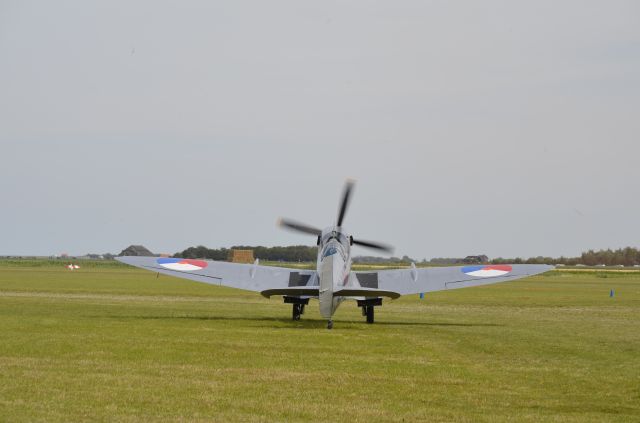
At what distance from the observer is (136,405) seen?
34.5ft

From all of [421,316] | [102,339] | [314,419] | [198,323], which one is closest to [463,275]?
[421,316]

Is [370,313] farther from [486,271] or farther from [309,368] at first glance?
[309,368]

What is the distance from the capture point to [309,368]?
14445 mm

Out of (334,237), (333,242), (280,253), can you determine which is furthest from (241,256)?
(333,242)

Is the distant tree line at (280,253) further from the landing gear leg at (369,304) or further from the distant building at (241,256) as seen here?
the landing gear leg at (369,304)

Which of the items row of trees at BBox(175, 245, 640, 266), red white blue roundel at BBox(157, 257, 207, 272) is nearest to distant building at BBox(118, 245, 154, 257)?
row of trees at BBox(175, 245, 640, 266)

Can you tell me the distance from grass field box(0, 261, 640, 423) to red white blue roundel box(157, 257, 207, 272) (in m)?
1.44

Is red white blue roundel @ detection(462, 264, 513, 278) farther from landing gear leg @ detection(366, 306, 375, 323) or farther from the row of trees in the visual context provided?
the row of trees

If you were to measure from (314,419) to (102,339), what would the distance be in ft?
29.5

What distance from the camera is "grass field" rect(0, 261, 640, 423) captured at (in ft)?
34.6

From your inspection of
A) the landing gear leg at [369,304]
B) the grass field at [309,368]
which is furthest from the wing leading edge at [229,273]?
the landing gear leg at [369,304]

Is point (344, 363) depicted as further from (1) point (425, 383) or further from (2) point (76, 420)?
(2) point (76, 420)

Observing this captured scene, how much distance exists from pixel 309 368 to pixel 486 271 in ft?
45.5

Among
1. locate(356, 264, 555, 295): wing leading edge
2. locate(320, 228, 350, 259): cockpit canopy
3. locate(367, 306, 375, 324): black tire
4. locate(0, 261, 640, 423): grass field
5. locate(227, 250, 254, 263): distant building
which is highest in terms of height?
locate(227, 250, 254, 263): distant building
